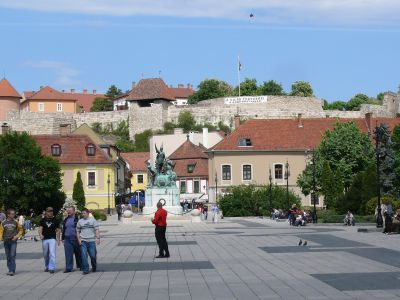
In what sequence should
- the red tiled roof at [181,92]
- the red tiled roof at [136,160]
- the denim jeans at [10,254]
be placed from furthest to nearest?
the red tiled roof at [181,92], the red tiled roof at [136,160], the denim jeans at [10,254]

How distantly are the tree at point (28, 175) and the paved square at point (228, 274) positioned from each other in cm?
3397

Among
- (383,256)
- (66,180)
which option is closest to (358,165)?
(66,180)

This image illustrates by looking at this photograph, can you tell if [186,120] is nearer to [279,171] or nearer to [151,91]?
[151,91]

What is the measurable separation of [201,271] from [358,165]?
184 ft

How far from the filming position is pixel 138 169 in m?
125

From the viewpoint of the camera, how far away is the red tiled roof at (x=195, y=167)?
97.5 metres


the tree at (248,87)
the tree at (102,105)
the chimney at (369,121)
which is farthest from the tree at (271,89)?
the chimney at (369,121)

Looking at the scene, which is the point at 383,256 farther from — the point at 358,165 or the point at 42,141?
the point at 42,141

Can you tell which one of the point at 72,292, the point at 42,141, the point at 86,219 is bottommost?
the point at 72,292

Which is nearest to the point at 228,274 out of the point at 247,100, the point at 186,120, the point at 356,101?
the point at 247,100

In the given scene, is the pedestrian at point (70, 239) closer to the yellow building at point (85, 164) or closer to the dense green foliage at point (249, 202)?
the dense green foliage at point (249, 202)

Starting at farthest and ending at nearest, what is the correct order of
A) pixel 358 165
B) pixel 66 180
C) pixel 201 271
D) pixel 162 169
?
pixel 66 180 → pixel 358 165 → pixel 162 169 → pixel 201 271

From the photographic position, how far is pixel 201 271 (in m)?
19.4

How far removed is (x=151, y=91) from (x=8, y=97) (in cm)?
2817
